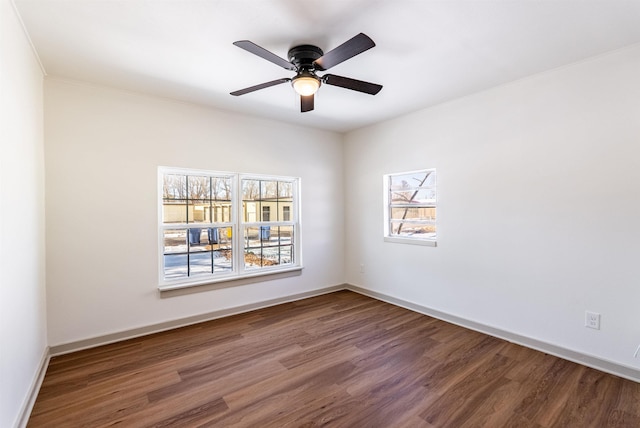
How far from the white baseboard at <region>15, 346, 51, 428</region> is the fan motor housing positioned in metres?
2.97

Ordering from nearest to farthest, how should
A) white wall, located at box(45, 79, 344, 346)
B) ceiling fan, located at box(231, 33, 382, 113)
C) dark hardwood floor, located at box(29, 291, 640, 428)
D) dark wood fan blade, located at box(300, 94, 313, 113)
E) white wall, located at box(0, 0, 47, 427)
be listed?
white wall, located at box(0, 0, 47, 427), dark hardwood floor, located at box(29, 291, 640, 428), ceiling fan, located at box(231, 33, 382, 113), dark wood fan blade, located at box(300, 94, 313, 113), white wall, located at box(45, 79, 344, 346)

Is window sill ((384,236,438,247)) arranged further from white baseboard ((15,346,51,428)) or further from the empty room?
white baseboard ((15,346,51,428))

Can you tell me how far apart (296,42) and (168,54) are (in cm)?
107

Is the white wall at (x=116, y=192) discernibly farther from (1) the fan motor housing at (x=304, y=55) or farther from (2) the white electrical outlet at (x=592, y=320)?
(2) the white electrical outlet at (x=592, y=320)

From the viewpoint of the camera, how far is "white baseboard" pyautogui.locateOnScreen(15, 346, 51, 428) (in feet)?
6.06

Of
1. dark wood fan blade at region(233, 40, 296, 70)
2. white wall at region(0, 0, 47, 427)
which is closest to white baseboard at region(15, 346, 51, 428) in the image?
white wall at region(0, 0, 47, 427)

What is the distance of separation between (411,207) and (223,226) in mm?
2541

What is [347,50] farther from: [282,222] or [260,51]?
[282,222]

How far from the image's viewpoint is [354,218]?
15.7ft

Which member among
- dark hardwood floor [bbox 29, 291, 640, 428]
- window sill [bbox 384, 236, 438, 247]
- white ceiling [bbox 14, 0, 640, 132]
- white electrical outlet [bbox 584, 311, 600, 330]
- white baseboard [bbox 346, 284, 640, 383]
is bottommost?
dark hardwood floor [bbox 29, 291, 640, 428]

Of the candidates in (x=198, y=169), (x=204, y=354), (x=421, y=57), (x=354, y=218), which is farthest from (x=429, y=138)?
(x=204, y=354)

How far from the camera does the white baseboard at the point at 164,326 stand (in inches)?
112

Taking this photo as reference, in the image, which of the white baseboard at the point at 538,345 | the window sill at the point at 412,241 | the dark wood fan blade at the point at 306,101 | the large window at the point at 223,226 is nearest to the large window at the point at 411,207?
the window sill at the point at 412,241

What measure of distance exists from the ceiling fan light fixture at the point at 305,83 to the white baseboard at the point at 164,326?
282 cm
